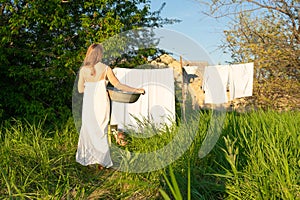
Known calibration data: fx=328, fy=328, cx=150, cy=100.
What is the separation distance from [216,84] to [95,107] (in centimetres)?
255

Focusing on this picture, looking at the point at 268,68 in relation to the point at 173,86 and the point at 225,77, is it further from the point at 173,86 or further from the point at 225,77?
the point at 173,86

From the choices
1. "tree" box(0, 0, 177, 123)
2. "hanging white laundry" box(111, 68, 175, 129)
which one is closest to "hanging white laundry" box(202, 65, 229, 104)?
"hanging white laundry" box(111, 68, 175, 129)

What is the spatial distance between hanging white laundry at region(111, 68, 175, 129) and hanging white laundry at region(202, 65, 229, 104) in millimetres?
591

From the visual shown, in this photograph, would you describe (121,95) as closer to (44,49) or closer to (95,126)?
(95,126)

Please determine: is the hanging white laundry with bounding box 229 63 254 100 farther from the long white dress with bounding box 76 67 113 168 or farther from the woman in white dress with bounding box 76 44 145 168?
the long white dress with bounding box 76 67 113 168

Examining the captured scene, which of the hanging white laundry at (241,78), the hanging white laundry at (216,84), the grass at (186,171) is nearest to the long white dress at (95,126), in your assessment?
the grass at (186,171)

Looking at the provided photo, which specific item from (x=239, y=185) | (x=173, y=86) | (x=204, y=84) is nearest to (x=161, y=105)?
(x=173, y=86)

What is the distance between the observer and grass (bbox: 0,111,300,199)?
1479 millimetres

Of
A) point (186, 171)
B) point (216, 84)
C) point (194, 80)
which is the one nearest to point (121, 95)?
point (186, 171)

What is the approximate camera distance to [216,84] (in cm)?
473

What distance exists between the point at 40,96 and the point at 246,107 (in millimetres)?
3458

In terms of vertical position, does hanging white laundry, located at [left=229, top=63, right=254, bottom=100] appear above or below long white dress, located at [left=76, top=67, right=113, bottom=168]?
above

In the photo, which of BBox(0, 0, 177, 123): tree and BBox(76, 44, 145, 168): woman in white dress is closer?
BBox(76, 44, 145, 168): woman in white dress

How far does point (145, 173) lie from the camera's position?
7.56ft
